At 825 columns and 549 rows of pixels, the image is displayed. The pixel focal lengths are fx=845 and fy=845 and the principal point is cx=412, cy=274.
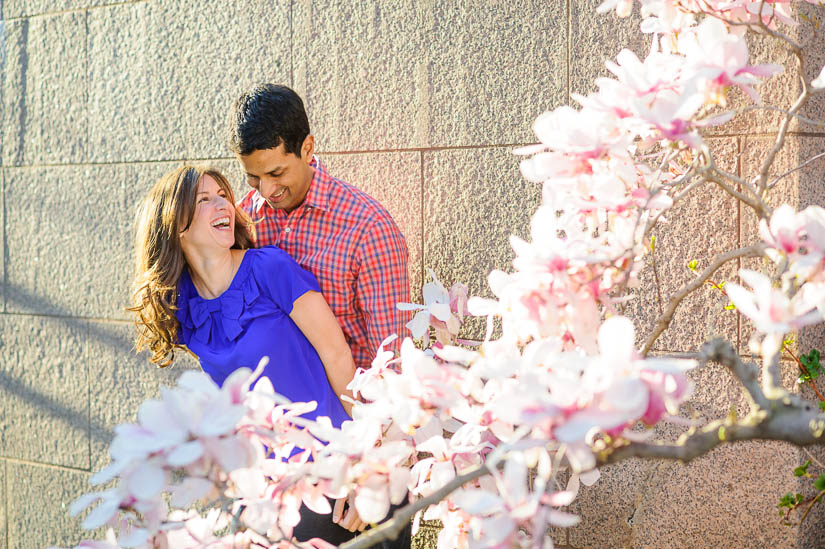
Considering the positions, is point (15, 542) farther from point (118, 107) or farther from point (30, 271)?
point (118, 107)

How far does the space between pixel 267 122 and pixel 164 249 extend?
1.47 feet

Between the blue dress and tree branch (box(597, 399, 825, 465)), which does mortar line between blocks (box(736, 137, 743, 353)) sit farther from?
tree branch (box(597, 399, 825, 465))

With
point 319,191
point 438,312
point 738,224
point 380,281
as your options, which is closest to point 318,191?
point 319,191

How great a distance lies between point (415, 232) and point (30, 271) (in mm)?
1909

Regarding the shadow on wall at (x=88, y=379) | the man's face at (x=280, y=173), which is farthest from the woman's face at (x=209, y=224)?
the shadow on wall at (x=88, y=379)

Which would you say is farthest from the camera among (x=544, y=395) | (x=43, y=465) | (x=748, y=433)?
(x=43, y=465)

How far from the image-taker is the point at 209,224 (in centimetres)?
230

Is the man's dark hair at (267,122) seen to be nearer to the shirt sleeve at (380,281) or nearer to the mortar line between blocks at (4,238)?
the shirt sleeve at (380,281)

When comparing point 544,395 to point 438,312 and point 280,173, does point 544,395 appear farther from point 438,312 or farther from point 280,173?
point 280,173

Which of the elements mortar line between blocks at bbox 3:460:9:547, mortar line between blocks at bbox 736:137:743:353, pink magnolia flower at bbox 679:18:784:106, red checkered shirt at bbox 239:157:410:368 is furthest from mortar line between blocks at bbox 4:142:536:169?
mortar line between blocks at bbox 3:460:9:547

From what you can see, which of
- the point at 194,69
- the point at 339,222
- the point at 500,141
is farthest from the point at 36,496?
the point at 500,141

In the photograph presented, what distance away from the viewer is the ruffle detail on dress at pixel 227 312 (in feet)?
7.30

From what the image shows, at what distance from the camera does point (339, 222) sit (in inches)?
92.8

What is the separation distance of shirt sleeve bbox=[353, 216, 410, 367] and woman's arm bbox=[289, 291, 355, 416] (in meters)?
0.11
